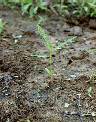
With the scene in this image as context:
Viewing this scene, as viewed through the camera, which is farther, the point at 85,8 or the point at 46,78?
the point at 85,8

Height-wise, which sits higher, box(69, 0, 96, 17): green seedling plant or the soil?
box(69, 0, 96, 17): green seedling plant

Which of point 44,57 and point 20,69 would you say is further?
point 44,57

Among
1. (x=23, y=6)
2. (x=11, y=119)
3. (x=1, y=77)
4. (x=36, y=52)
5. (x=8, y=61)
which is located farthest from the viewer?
(x=23, y=6)

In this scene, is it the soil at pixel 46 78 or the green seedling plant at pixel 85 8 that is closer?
the soil at pixel 46 78

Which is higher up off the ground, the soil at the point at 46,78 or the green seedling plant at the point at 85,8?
the green seedling plant at the point at 85,8

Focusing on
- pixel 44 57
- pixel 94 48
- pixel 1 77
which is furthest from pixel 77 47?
pixel 1 77

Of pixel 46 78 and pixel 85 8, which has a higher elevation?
pixel 85 8

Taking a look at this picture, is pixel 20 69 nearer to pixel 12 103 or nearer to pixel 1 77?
pixel 1 77

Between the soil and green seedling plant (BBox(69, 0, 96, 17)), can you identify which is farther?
green seedling plant (BBox(69, 0, 96, 17))
